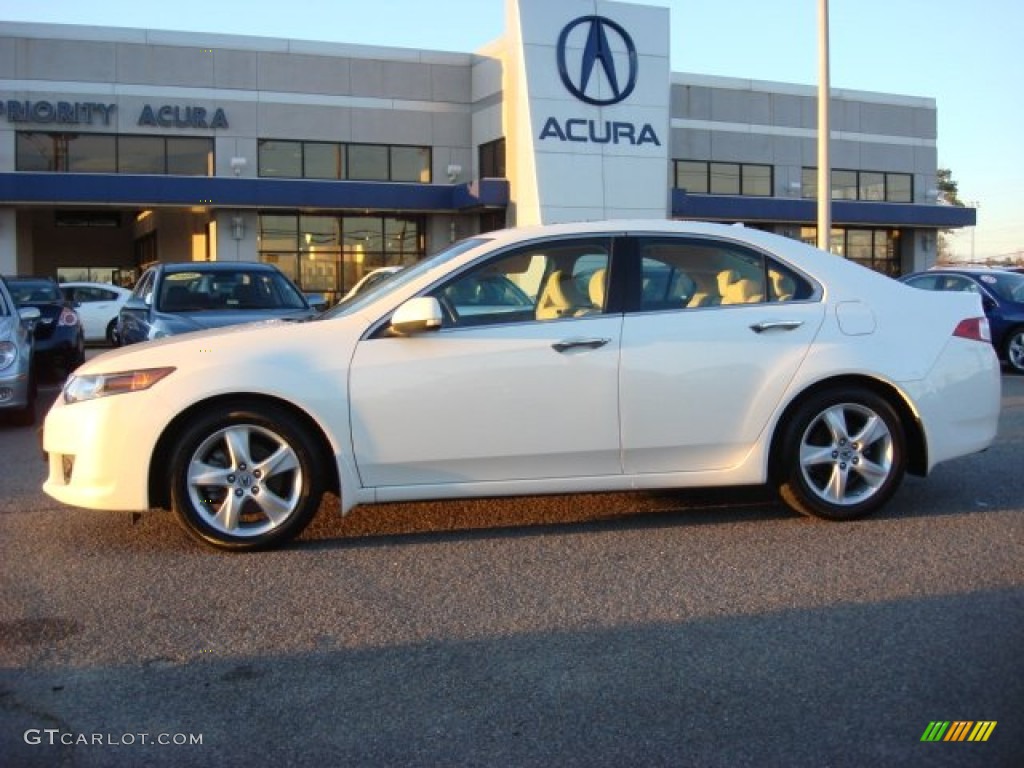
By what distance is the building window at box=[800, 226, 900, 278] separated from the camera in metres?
41.2

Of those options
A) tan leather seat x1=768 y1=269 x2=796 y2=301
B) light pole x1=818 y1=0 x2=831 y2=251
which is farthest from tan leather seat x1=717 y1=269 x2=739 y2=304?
light pole x1=818 y1=0 x2=831 y2=251

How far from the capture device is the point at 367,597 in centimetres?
466

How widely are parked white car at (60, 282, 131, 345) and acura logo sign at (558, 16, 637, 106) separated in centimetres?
1264

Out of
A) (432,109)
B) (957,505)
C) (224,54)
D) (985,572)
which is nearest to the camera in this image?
(985,572)

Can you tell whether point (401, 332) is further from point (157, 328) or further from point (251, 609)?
point (157, 328)

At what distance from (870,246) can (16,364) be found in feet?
121

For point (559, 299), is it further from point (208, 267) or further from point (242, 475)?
point (208, 267)

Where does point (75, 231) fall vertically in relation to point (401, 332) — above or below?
above

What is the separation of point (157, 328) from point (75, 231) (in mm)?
34303

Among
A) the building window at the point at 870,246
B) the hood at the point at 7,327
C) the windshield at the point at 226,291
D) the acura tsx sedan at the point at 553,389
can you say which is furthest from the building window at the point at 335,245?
the acura tsx sedan at the point at 553,389

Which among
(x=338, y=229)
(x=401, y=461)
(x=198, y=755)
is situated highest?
(x=338, y=229)

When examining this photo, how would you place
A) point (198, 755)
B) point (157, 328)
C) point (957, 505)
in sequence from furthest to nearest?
point (157, 328)
point (957, 505)
point (198, 755)

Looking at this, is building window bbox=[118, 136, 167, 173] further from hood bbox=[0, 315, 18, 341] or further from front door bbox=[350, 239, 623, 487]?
front door bbox=[350, 239, 623, 487]

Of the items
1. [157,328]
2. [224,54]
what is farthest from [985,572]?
[224,54]
